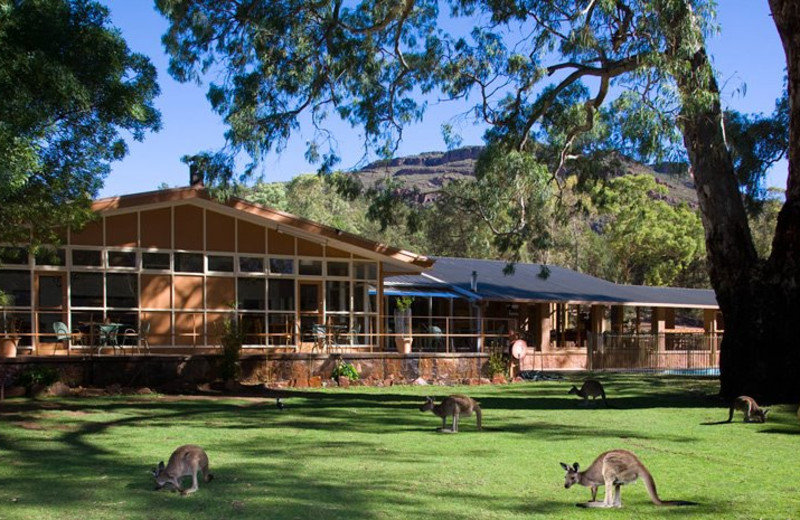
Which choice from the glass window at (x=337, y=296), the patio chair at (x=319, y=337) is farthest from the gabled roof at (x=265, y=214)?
the patio chair at (x=319, y=337)

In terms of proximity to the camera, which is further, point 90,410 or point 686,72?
point 686,72

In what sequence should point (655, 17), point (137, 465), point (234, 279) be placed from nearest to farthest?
1. point (137, 465)
2. point (655, 17)
3. point (234, 279)

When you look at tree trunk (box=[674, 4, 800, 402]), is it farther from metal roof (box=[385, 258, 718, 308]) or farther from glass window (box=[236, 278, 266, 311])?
metal roof (box=[385, 258, 718, 308])

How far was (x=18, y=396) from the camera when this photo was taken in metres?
17.0

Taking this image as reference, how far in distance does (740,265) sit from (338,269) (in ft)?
39.6

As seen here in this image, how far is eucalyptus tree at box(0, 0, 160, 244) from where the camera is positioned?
12375 millimetres

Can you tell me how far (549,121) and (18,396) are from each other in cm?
1350

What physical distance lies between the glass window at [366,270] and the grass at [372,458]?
9.06 metres

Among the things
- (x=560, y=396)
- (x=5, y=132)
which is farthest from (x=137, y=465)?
(x=560, y=396)

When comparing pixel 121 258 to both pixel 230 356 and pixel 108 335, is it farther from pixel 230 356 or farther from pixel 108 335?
pixel 230 356

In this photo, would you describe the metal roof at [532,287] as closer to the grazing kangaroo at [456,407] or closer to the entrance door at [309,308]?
the entrance door at [309,308]

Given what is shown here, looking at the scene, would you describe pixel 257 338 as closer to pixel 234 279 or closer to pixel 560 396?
pixel 234 279

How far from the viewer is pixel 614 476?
22.6 ft

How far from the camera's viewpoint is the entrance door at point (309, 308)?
2503cm
